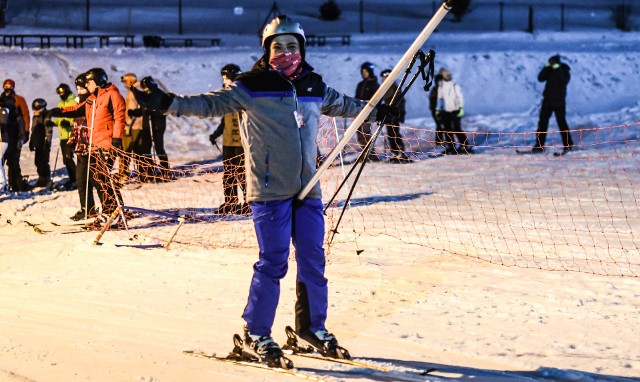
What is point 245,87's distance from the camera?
18.2 ft

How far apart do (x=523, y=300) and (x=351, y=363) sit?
1.99 metres

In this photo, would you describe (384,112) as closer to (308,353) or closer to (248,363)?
(308,353)

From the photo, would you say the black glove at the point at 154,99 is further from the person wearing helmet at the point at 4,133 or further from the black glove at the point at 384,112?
the person wearing helmet at the point at 4,133

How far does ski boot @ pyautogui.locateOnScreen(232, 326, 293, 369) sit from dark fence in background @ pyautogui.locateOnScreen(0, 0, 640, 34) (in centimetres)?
3375

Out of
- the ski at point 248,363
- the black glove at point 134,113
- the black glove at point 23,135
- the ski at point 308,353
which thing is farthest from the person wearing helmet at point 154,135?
the ski at point 248,363

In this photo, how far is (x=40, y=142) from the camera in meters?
15.0

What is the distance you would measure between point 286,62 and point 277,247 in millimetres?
922

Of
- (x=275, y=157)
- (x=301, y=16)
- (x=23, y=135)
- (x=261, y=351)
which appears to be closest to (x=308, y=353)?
(x=261, y=351)

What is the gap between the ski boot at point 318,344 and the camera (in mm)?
5660

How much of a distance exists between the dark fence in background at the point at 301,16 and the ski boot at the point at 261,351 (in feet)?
111

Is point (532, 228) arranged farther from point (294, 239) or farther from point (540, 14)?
point (540, 14)

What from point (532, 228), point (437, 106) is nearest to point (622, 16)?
point (437, 106)

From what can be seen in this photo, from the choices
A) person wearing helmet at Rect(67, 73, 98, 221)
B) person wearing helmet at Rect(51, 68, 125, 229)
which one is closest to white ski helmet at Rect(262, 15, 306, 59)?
person wearing helmet at Rect(51, 68, 125, 229)

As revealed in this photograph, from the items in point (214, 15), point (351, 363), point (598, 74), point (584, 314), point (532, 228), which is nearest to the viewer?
point (351, 363)
